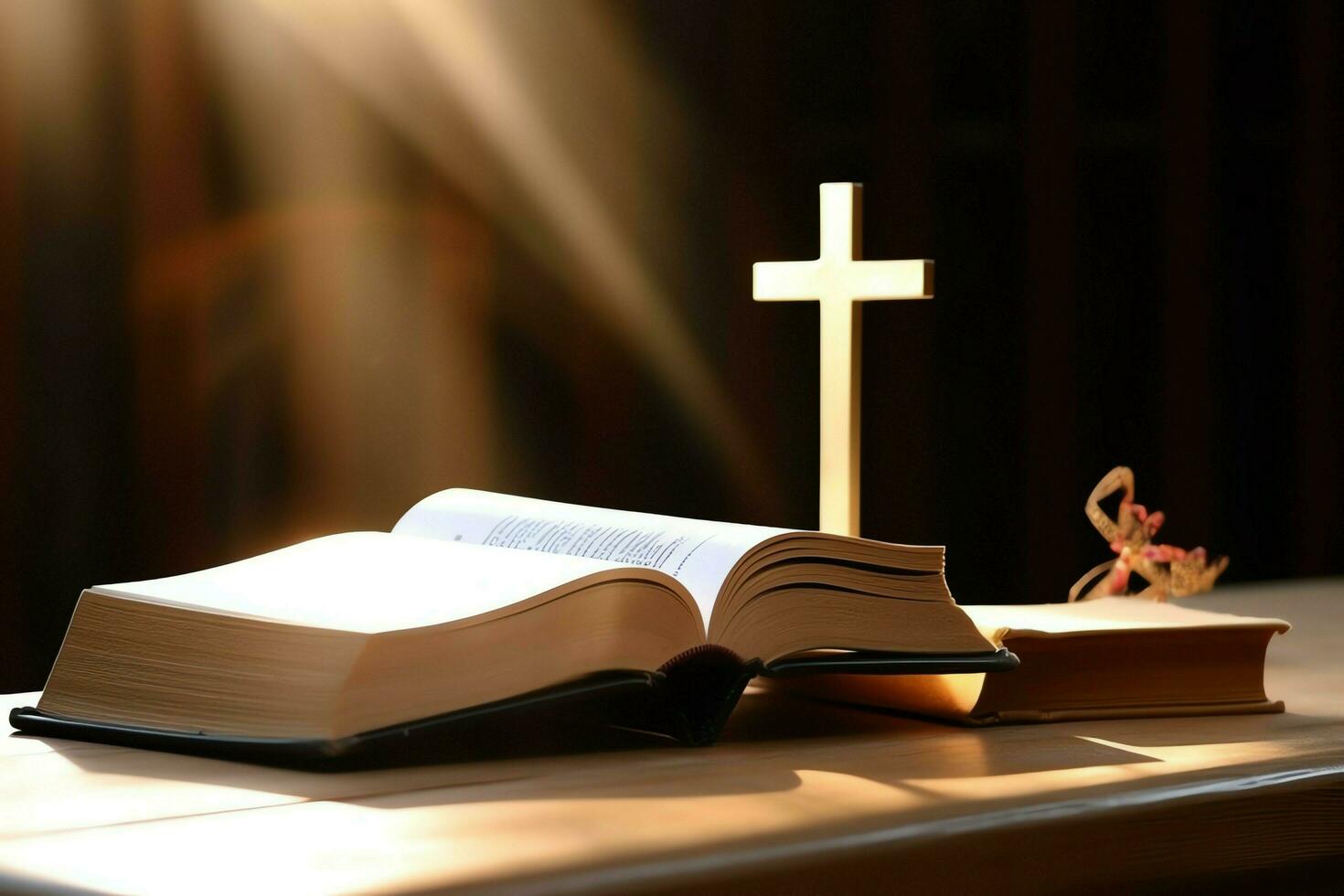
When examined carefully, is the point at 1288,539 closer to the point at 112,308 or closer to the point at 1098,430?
the point at 1098,430

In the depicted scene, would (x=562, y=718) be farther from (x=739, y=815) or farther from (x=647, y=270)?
(x=647, y=270)

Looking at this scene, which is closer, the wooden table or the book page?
the wooden table

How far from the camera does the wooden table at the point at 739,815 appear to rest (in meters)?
0.56

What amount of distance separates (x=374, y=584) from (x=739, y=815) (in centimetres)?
27

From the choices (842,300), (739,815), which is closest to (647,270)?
(842,300)

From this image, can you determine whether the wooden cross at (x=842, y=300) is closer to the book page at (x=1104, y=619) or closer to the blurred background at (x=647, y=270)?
the book page at (x=1104, y=619)

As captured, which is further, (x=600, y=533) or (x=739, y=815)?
(x=600, y=533)

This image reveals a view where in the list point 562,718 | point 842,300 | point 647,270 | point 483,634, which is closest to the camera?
point 483,634

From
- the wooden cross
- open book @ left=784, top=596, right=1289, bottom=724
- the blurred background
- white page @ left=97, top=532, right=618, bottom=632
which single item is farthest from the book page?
the blurred background

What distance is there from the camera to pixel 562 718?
0.88 m

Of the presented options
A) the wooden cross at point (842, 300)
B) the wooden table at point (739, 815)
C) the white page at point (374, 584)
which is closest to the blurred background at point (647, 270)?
the wooden cross at point (842, 300)

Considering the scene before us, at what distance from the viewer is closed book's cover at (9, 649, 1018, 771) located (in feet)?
2.39

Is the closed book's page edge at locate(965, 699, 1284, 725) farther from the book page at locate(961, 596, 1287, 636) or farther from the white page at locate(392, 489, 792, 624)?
the white page at locate(392, 489, 792, 624)

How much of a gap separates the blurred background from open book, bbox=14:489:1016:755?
114cm
